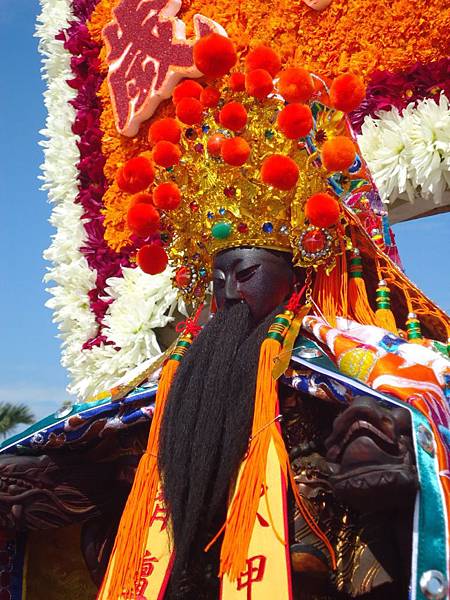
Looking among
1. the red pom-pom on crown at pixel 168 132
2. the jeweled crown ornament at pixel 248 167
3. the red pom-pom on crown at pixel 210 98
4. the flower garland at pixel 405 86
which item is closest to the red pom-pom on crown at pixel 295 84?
the jeweled crown ornament at pixel 248 167

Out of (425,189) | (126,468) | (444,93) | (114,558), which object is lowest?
(114,558)

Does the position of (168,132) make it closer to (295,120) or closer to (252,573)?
(295,120)

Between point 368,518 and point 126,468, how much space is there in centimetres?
91

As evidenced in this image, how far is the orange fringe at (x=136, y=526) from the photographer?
2652 millimetres

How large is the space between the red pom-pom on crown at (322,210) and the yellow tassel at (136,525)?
0.72 m

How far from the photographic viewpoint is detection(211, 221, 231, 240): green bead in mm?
2855

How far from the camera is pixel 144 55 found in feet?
14.2

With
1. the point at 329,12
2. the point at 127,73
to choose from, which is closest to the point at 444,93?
the point at 329,12

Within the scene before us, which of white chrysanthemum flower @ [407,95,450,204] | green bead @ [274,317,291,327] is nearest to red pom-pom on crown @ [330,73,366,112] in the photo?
green bead @ [274,317,291,327]

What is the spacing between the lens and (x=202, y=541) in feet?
8.70

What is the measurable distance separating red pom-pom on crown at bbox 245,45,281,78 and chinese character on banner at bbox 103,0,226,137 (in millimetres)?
1378

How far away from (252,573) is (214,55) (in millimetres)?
1581

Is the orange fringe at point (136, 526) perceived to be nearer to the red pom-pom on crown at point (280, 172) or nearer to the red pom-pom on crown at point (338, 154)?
the red pom-pom on crown at point (280, 172)

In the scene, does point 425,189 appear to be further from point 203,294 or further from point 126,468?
point 126,468
